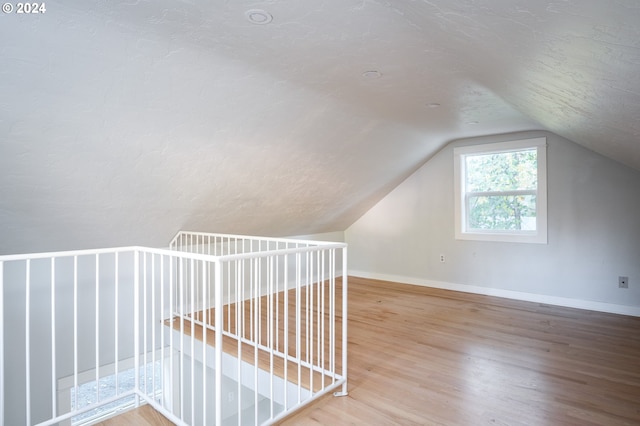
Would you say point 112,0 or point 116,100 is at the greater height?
point 112,0

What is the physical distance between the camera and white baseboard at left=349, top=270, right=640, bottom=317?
385 cm

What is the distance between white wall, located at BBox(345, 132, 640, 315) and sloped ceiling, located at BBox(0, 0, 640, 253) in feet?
2.94

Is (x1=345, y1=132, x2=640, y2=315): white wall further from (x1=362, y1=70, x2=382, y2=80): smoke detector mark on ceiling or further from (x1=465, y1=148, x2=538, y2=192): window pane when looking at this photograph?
(x1=362, y1=70, x2=382, y2=80): smoke detector mark on ceiling

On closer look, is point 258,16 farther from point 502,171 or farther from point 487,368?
point 502,171

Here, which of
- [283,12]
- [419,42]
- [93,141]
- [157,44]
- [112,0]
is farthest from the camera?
[93,141]

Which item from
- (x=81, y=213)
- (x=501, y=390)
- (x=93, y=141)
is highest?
(x=93, y=141)

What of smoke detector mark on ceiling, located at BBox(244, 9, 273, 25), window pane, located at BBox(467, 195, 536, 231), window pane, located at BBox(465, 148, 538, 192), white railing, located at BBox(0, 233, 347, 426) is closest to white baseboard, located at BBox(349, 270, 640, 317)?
window pane, located at BBox(467, 195, 536, 231)

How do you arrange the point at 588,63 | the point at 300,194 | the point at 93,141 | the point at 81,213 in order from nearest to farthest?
the point at 588,63 < the point at 93,141 < the point at 81,213 < the point at 300,194

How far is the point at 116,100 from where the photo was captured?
6.85 feet

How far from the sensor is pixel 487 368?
2.68m

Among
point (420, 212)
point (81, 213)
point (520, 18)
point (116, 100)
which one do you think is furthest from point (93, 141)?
point (420, 212)

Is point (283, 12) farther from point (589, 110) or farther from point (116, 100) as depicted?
point (589, 110)

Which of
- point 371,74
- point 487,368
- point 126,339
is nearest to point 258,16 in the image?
point 371,74

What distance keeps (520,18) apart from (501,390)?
2.22 meters
